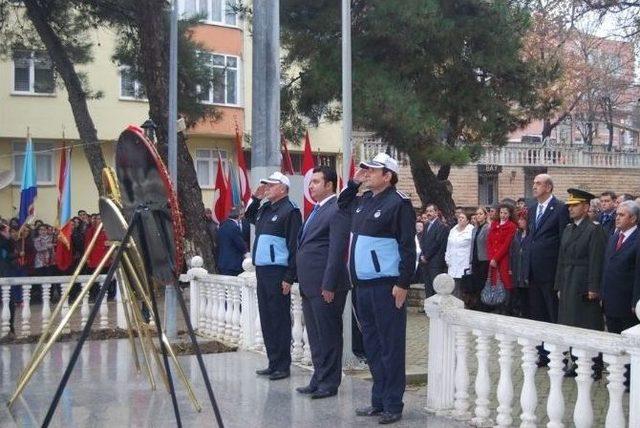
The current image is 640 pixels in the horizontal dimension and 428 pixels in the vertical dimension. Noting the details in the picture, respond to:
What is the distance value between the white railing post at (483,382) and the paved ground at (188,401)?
0.23 m

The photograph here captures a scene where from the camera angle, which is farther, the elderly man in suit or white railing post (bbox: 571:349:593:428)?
the elderly man in suit

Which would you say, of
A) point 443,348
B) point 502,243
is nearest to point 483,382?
point 443,348

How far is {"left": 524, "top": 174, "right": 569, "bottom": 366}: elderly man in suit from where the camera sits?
995cm

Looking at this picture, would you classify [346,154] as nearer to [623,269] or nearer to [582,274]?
[582,274]

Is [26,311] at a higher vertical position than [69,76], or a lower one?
lower

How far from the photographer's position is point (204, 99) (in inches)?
864

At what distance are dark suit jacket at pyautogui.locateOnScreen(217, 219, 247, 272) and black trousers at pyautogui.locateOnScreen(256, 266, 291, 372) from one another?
221 inches

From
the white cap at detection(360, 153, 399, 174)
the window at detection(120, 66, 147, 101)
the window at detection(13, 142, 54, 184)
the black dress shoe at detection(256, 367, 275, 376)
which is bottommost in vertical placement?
the black dress shoe at detection(256, 367, 275, 376)

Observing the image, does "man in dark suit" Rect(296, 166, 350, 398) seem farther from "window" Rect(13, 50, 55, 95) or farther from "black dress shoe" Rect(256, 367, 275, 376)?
"window" Rect(13, 50, 55, 95)

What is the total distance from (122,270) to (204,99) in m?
14.2

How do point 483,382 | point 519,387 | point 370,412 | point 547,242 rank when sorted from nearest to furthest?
1. point 483,382
2. point 370,412
3. point 519,387
4. point 547,242

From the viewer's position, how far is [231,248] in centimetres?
1522

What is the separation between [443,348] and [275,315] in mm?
2255

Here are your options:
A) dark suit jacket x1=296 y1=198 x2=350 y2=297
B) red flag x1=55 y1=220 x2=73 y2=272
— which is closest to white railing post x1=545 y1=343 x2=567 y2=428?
dark suit jacket x1=296 y1=198 x2=350 y2=297
